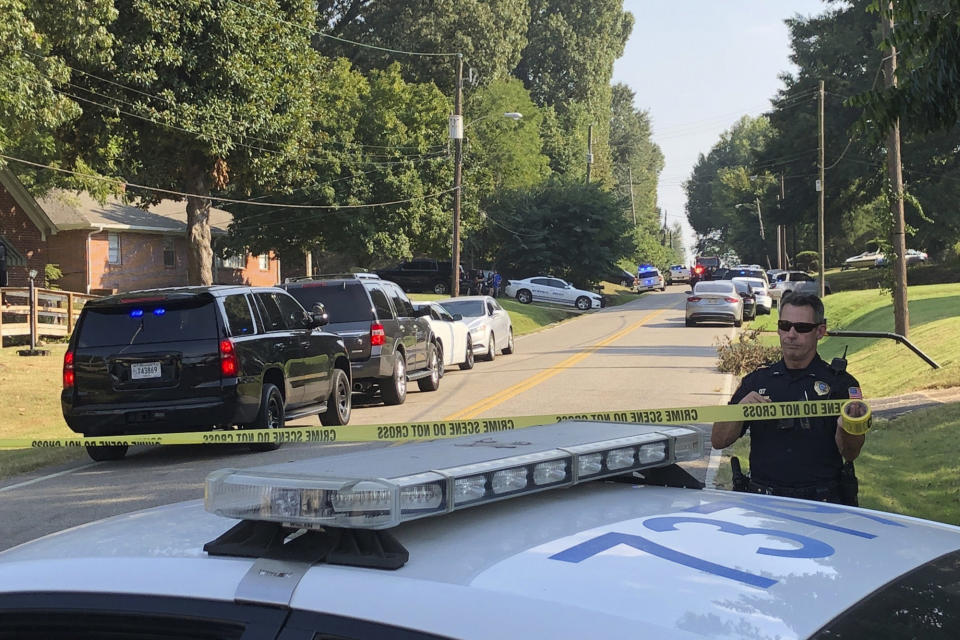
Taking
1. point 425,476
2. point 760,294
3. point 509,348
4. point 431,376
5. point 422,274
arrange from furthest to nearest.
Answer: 1. point 422,274
2. point 760,294
3. point 509,348
4. point 431,376
5. point 425,476

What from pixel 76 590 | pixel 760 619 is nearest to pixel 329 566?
pixel 76 590

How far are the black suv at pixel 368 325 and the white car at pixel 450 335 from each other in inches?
99.6

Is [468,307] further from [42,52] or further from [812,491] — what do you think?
[812,491]

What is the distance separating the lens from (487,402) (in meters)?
17.1

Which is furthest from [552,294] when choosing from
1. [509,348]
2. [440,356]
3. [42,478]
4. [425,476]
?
[425,476]

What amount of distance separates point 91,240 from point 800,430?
46049 millimetres

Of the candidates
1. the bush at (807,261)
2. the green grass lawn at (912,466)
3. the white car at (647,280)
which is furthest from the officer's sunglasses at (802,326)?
the bush at (807,261)

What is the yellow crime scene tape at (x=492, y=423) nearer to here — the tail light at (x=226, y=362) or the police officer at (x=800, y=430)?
the police officer at (x=800, y=430)

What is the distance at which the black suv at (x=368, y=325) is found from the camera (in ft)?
53.8

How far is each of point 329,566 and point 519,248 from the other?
59.9 metres

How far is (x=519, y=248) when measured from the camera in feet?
202

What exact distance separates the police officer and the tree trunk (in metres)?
30.3

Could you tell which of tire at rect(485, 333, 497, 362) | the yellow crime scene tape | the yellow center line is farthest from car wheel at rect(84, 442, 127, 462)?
tire at rect(485, 333, 497, 362)

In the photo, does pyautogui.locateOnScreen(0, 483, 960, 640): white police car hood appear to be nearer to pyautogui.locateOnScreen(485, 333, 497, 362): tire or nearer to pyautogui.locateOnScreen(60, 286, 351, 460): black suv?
pyautogui.locateOnScreen(60, 286, 351, 460): black suv
